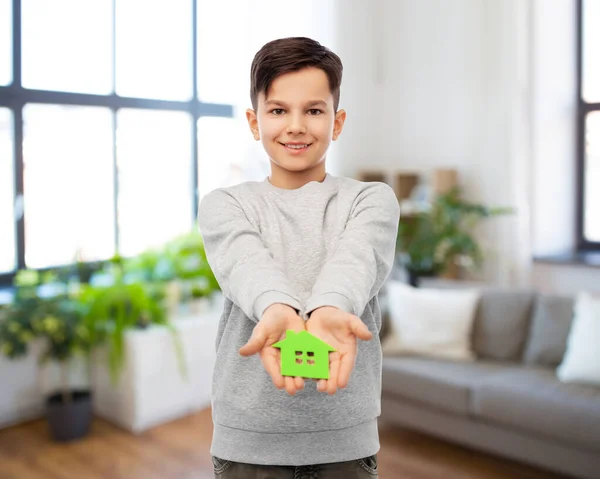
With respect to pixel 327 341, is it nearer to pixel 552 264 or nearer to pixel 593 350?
pixel 593 350

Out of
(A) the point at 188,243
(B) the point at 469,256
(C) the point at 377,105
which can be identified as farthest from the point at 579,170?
(A) the point at 188,243

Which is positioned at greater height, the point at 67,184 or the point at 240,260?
the point at 67,184

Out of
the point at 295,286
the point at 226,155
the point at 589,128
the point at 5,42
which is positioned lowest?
the point at 295,286

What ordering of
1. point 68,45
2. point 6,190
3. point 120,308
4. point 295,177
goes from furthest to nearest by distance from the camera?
point 68,45 → point 6,190 → point 120,308 → point 295,177

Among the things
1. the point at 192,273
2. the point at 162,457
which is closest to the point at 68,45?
the point at 192,273

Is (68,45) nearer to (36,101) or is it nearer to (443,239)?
(36,101)

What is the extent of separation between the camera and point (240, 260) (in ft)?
3.15

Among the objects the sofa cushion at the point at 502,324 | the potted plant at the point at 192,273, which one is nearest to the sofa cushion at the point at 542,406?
the sofa cushion at the point at 502,324

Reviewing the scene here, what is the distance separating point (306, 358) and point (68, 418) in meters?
2.59

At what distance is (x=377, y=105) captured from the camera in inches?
203

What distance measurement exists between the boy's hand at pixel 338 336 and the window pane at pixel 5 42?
10.3 feet

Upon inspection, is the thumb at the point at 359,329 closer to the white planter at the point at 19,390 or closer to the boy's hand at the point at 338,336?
the boy's hand at the point at 338,336

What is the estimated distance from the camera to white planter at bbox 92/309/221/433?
320cm

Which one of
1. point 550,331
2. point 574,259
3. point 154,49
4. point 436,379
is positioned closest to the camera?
point 436,379
